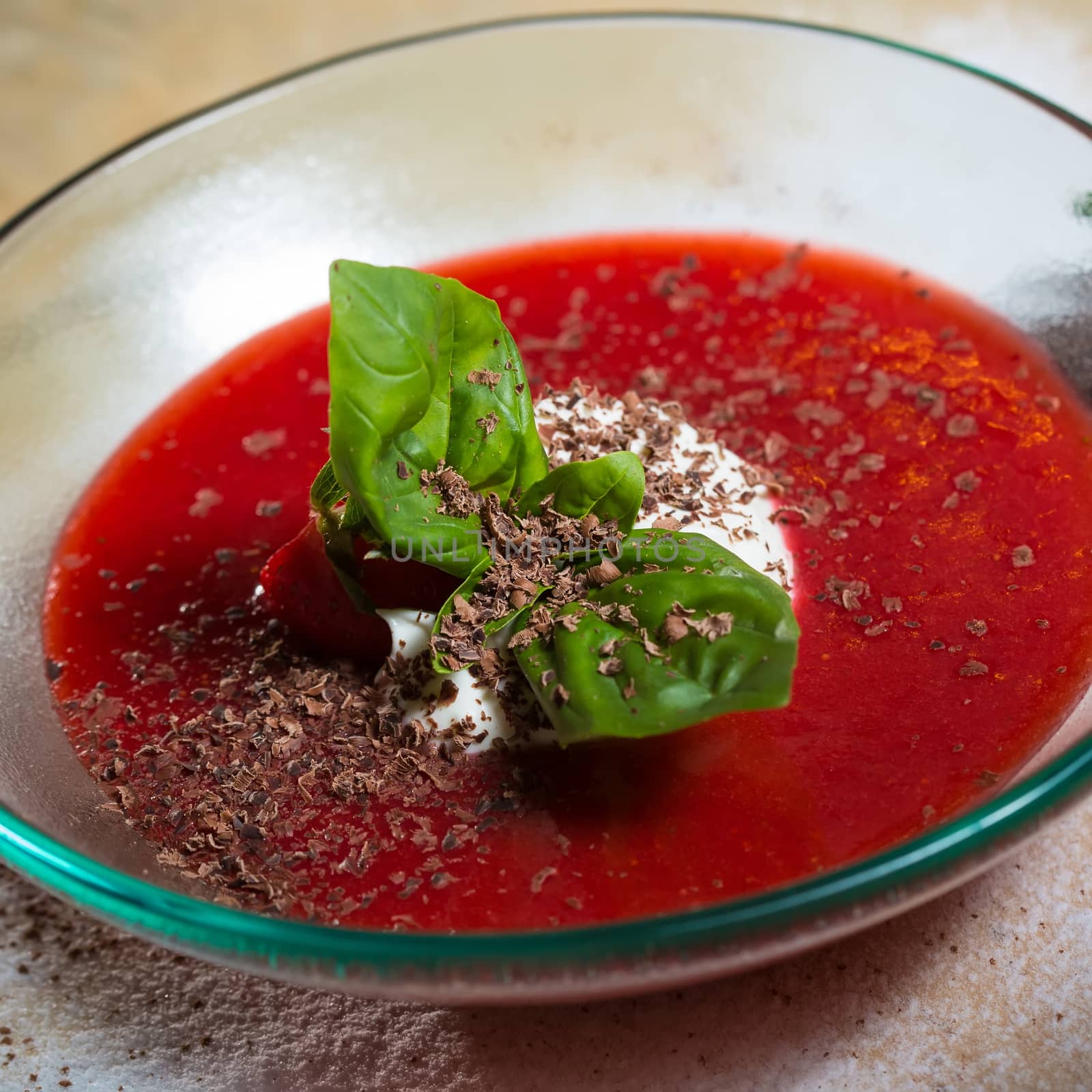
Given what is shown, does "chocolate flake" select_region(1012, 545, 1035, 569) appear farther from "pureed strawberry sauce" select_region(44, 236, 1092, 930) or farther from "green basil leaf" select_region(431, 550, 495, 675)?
"green basil leaf" select_region(431, 550, 495, 675)

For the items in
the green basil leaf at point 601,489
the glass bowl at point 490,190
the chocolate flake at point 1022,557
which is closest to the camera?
the green basil leaf at point 601,489

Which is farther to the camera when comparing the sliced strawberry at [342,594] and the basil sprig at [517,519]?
the sliced strawberry at [342,594]

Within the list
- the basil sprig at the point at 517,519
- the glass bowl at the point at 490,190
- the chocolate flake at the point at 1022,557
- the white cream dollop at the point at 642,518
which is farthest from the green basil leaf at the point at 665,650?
the glass bowl at the point at 490,190

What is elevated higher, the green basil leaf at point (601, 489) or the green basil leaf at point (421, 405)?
the green basil leaf at point (421, 405)

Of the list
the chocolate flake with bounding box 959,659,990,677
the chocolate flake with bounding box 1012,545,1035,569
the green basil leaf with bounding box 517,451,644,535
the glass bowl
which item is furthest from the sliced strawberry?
the chocolate flake with bounding box 1012,545,1035,569

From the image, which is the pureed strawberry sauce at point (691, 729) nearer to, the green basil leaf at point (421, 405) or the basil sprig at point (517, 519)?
the basil sprig at point (517, 519)
